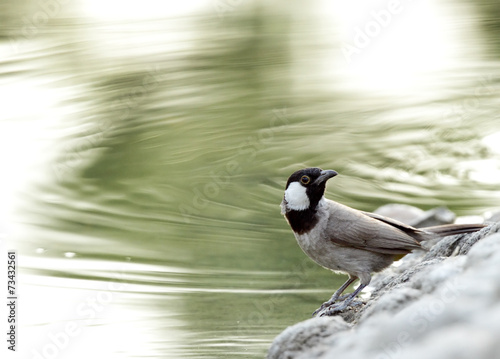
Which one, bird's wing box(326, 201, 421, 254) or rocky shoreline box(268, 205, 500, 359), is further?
bird's wing box(326, 201, 421, 254)

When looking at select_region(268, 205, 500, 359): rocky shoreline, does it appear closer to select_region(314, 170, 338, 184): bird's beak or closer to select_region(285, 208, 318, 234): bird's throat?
select_region(285, 208, 318, 234): bird's throat

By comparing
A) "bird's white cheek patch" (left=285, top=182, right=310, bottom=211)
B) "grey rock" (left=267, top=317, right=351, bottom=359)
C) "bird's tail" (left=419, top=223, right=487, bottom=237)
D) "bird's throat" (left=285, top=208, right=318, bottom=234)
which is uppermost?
"bird's white cheek patch" (left=285, top=182, right=310, bottom=211)

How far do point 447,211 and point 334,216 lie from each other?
5.22 ft

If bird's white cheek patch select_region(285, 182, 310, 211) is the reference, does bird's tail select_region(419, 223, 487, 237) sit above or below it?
below

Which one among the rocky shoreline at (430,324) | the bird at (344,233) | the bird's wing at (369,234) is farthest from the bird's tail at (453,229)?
the rocky shoreline at (430,324)

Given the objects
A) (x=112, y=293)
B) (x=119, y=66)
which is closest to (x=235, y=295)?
(x=112, y=293)

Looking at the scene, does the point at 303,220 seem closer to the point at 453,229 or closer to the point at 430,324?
the point at 453,229

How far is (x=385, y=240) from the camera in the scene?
4348 mm

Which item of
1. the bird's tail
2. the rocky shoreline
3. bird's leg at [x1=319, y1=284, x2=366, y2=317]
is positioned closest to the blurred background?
bird's leg at [x1=319, y1=284, x2=366, y2=317]

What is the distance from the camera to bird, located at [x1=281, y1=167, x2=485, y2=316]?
4.34 meters

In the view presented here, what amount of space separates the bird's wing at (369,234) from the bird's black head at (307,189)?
146 mm

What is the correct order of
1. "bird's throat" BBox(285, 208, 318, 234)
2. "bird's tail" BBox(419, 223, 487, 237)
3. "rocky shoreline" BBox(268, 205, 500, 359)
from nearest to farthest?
"rocky shoreline" BBox(268, 205, 500, 359)
"bird's tail" BBox(419, 223, 487, 237)
"bird's throat" BBox(285, 208, 318, 234)

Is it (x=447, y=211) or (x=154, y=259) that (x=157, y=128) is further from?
(x=447, y=211)

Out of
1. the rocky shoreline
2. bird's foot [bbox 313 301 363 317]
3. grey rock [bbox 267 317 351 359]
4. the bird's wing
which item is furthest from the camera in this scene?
the bird's wing
